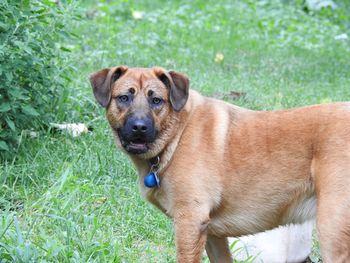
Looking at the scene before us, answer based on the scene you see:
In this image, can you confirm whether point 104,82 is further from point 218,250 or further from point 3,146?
point 3,146

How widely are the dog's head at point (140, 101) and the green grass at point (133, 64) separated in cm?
76

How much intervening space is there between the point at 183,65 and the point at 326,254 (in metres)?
6.97

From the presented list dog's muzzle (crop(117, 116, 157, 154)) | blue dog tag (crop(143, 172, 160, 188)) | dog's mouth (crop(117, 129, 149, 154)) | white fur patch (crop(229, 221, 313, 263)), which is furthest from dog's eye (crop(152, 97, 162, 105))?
white fur patch (crop(229, 221, 313, 263))

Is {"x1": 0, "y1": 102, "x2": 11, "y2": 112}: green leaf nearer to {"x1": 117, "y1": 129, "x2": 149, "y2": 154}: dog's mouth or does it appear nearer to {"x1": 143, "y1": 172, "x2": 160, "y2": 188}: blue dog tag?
{"x1": 117, "y1": 129, "x2": 149, "y2": 154}: dog's mouth

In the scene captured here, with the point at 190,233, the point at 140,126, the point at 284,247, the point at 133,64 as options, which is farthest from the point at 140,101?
the point at 133,64

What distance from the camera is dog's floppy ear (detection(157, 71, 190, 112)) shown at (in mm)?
5785

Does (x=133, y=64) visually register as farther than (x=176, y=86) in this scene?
Yes

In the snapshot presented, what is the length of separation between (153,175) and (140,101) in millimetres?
518

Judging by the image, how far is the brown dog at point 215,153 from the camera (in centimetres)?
553

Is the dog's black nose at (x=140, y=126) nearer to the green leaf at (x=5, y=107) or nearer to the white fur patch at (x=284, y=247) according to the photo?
the white fur patch at (x=284, y=247)

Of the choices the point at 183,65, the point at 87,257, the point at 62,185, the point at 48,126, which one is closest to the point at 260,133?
the point at 87,257

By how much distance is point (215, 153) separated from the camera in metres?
5.72

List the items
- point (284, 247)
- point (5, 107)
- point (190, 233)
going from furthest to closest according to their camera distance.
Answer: point (5, 107)
point (284, 247)
point (190, 233)

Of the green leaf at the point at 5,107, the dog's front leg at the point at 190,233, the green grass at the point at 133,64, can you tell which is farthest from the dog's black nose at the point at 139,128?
the green leaf at the point at 5,107
